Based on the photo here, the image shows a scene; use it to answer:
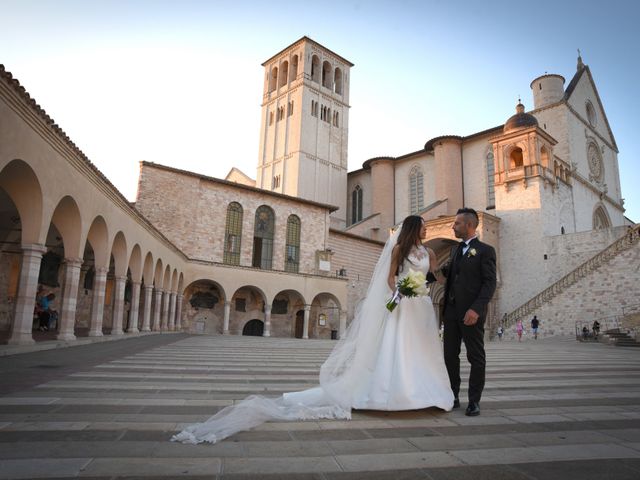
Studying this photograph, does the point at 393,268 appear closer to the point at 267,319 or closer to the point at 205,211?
the point at 267,319

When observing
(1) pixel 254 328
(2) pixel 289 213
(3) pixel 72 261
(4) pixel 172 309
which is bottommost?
(1) pixel 254 328

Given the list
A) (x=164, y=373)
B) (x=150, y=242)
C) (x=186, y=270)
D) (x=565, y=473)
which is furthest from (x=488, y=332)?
(x=565, y=473)

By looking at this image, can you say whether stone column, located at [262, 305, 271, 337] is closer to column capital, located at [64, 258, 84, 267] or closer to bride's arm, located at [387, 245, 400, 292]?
column capital, located at [64, 258, 84, 267]

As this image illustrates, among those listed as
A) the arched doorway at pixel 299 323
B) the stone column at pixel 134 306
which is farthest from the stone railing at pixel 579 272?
the stone column at pixel 134 306

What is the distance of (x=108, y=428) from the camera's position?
299 cm

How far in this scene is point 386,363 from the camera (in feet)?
13.2

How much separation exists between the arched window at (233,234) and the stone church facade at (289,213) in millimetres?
105

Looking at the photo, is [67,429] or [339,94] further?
[339,94]

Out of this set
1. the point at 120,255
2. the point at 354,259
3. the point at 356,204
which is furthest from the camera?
the point at 356,204

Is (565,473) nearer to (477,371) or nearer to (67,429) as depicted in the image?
(477,371)

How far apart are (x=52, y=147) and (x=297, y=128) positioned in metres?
38.5

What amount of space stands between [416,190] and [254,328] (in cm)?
2176

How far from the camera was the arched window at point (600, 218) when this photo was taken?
38.2 m

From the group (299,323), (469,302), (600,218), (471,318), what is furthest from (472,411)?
(600,218)
